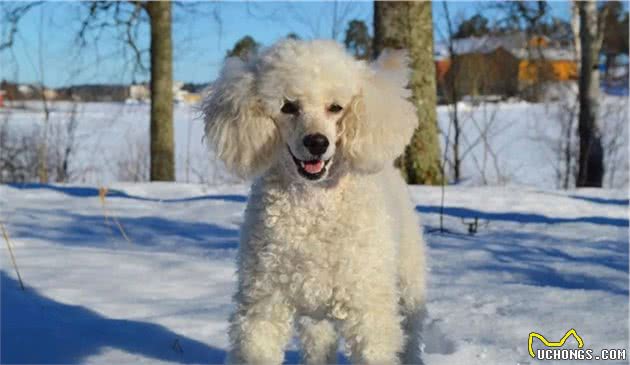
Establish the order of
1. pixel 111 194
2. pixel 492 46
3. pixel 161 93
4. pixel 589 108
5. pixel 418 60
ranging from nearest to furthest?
pixel 418 60
pixel 111 194
pixel 589 108
pixel 161 93
pixel 492 46

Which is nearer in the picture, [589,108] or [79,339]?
[79,339]

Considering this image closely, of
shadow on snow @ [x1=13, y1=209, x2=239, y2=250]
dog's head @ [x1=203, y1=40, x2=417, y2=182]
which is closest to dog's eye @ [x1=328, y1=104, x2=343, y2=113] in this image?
dog's head @ [x1=203, y1=40, x2=417, y2=182]

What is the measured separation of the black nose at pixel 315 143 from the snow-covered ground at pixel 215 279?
107 centimetres

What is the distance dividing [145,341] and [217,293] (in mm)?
816

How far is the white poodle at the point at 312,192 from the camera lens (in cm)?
253

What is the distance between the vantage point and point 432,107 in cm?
763

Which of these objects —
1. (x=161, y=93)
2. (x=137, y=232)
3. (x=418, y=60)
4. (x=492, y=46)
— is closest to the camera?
(x=137, y=232)

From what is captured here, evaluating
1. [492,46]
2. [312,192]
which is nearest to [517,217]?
[312,192]

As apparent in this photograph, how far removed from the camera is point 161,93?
1070 cm

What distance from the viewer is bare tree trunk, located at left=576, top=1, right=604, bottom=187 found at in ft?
34.1

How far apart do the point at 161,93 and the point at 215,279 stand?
22.9ft

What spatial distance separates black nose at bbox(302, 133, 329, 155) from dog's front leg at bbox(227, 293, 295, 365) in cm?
51

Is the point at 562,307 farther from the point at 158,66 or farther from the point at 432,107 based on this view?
the point at 158,66

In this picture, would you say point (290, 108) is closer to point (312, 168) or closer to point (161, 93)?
point (312, 168)
